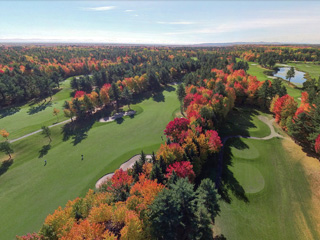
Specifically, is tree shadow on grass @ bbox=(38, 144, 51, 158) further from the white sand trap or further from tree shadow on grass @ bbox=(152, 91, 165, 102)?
tree shadow on grass @ bbox=(152, 91, 165, 102)

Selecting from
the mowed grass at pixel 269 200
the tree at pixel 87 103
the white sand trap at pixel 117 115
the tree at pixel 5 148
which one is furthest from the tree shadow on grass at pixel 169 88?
the tree at pixel 5 148

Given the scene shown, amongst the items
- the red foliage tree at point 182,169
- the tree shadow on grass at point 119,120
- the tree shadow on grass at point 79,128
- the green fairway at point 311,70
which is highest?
the green fairway at point 311,70

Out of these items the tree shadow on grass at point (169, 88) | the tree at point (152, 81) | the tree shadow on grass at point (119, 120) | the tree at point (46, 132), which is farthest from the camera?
the tree shadow on grass at point (169, 88)

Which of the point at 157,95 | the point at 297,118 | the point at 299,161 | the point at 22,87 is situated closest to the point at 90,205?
the point at 299,161

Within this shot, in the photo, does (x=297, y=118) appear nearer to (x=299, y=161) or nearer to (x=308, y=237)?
(x=299, y=161)

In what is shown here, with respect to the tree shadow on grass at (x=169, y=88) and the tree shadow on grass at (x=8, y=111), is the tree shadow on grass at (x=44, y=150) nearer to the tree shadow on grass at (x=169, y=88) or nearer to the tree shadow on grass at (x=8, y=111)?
the tree shadow on grass at (x=8, y=111)

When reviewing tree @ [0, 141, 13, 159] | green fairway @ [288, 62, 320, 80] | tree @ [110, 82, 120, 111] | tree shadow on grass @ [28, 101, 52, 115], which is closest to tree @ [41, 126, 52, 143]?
tree @ [0, 141, 13, 159]
